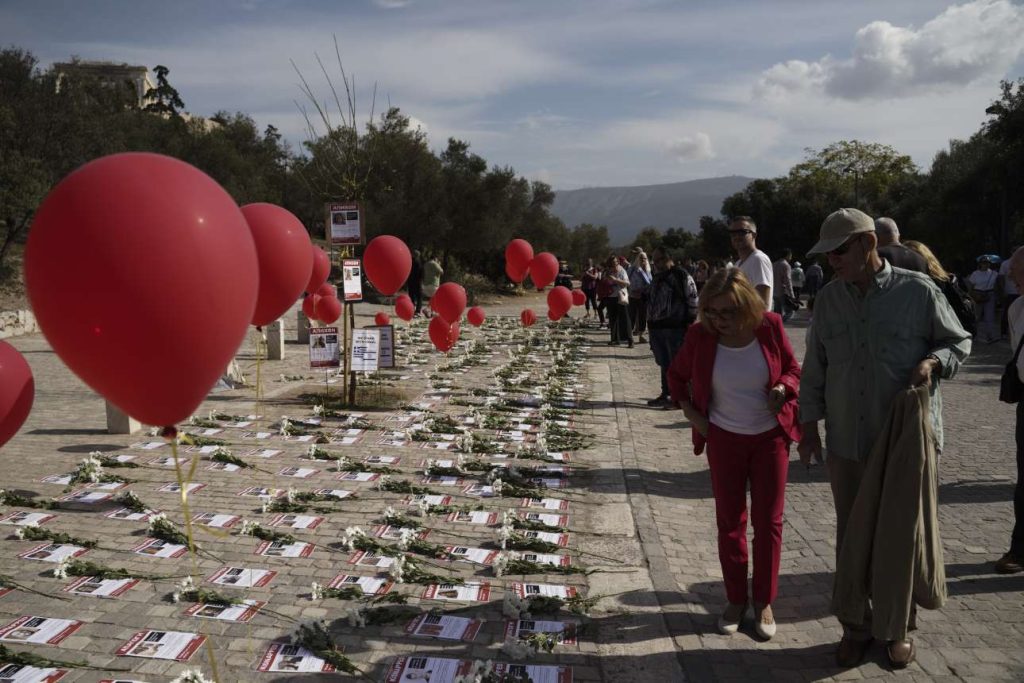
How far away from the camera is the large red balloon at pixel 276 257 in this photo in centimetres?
516

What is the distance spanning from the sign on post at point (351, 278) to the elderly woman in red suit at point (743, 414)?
6.50 meters

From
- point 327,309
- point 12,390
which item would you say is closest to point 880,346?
point 12,390

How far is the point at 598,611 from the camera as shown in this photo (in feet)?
14.3

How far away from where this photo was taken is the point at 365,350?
10.2m

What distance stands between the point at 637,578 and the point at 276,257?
333 centimetres

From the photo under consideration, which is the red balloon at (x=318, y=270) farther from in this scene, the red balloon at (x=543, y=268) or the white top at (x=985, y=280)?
the white top at (x=985, y=280)

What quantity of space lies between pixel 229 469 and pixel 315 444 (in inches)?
44.2

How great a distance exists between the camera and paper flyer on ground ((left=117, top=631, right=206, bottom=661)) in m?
3.80

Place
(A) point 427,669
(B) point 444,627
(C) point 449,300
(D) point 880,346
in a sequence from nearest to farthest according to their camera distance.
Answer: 1. (D) point 880,346
2. (A) point 427,669
3. (B) point 444,627
4. (C) point 449,300

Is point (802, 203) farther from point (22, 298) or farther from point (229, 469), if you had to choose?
point (229, 469)

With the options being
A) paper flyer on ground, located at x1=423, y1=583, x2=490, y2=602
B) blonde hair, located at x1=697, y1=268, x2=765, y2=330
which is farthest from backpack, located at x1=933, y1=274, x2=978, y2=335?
paper flyer on ground, located at x1=423, y1=583, x2=490, y2=602

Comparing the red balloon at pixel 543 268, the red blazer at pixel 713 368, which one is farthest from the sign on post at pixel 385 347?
the red blazer at pixel 713 368

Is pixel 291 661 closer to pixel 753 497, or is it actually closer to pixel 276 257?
pixel 753 497

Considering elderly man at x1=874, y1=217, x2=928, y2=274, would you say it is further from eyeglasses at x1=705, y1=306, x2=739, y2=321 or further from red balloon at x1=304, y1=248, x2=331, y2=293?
red balloon at x1=304, y1=248, x2=331, y2=293
